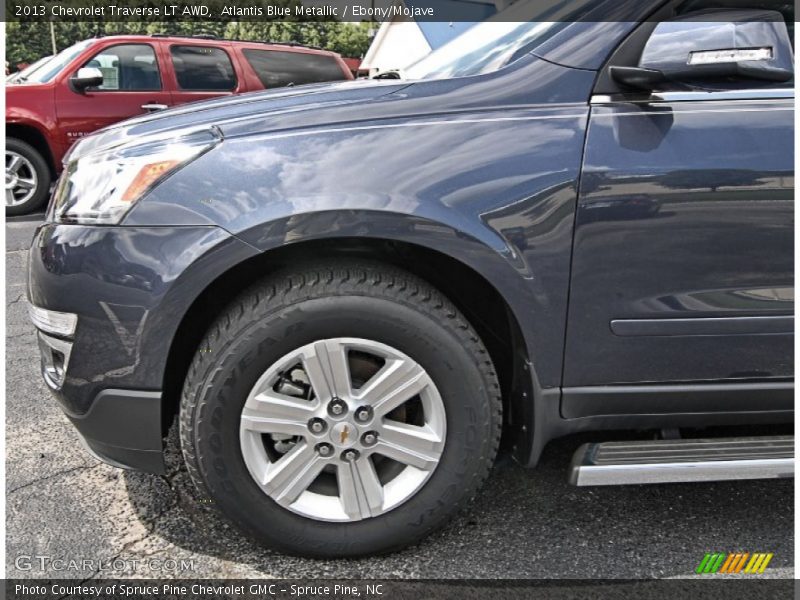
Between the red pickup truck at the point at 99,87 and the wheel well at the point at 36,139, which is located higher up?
the red pickup truck at the point at 99,87

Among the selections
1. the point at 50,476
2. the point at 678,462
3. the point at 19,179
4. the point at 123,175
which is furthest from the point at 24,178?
the point at 678,462

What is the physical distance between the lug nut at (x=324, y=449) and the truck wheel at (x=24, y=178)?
6.69 meters

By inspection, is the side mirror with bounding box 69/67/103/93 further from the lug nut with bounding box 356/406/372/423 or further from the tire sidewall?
the lug nut with bounding box 356/406/372/423

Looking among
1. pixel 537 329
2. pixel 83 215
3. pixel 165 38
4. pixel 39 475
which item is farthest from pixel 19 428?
pixel 165 38

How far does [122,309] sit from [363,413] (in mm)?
700

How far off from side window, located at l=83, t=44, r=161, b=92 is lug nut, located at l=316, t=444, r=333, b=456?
685 centimetres

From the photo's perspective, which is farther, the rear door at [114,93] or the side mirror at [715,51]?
the rear door at [114,93]

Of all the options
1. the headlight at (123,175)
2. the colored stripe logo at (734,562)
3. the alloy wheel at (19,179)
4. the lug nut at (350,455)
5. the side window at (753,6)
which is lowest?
the alloy wheel at (19,179)

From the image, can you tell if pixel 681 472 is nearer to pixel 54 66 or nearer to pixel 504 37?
pixel 504 37

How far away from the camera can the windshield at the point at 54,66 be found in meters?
7.45

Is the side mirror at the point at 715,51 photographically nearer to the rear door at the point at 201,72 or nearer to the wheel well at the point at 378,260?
the wheel well at the point at 378,260

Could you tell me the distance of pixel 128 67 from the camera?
7.64 m

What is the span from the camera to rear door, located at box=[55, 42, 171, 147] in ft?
24.3

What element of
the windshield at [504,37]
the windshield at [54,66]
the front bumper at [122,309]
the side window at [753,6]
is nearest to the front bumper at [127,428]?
the front bumper at [122,309]
